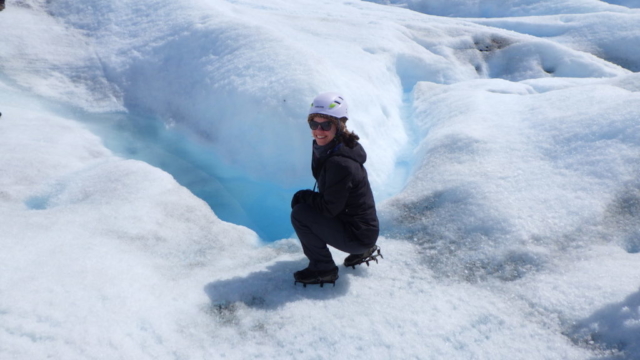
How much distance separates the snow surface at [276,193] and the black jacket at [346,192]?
1.99ft

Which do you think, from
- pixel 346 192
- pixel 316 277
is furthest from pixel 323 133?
pixel 316 277

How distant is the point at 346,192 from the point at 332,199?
119mm

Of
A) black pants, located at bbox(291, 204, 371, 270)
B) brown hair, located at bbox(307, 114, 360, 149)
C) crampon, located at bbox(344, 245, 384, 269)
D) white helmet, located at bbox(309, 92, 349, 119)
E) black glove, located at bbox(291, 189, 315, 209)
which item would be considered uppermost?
white helmet, located at bbox(309, 92, 349, 119)

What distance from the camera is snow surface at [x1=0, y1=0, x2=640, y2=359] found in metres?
3.28

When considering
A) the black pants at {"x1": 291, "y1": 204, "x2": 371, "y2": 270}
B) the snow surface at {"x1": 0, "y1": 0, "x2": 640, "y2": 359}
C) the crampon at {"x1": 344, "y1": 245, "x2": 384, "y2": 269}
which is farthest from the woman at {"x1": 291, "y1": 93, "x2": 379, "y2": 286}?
the snow surface at {"x1": 0, "y1": 0, "x2": 640, "y2": 359}

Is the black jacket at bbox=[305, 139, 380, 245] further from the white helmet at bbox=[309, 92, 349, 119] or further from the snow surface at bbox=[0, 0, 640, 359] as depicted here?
the snow surface at bbox=[0, 0, 640, 359]

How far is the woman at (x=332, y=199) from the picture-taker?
338 centimetres

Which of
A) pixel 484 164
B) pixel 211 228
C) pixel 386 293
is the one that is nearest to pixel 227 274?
pixel 211 228

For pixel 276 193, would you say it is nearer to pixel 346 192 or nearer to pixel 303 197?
pixel 303 197

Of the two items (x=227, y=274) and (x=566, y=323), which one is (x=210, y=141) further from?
(x=566, y=323)

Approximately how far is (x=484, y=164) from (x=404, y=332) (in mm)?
2709

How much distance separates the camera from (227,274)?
4070 mm

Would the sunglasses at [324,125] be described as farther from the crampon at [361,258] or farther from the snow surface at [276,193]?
the snow surface at [276,193]

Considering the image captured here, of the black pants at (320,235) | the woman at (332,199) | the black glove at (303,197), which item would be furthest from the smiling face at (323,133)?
the black pants at (320,235)
